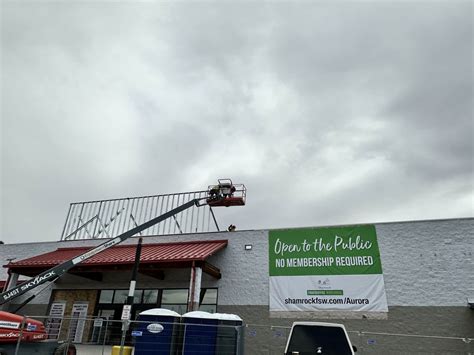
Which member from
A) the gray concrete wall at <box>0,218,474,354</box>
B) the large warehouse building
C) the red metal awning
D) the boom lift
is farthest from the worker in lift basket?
the gray concrete wall at <box>0,218,474,354</box>

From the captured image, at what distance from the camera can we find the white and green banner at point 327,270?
1469 cm

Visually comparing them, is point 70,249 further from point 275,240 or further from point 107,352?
point 275,240

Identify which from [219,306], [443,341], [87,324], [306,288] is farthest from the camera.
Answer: [87,324]

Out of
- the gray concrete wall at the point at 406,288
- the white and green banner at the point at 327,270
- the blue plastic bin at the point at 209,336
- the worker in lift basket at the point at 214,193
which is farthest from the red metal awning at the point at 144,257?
the blue plastic bin at the point at 209,336

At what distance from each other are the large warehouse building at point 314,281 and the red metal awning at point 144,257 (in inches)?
2.3

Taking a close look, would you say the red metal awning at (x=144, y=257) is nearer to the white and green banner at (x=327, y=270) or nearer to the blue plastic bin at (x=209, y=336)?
the white and green banner at (x=327, y=270)

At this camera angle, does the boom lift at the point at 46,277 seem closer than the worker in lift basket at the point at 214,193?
Yes

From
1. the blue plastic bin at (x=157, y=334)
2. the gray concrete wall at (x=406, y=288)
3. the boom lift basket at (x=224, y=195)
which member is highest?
the boom lift basket at (x=224, y=195)

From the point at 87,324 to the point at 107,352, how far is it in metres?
5.67

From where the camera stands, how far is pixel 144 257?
1628 cm

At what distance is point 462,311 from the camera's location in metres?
13.4

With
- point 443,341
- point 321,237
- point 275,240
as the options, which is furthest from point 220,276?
point 443,341

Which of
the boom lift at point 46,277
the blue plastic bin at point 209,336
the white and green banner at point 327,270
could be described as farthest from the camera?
the white and green banner at point 327,270

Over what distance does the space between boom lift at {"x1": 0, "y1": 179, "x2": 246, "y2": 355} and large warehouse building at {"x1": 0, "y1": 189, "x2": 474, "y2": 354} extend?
160 cm
